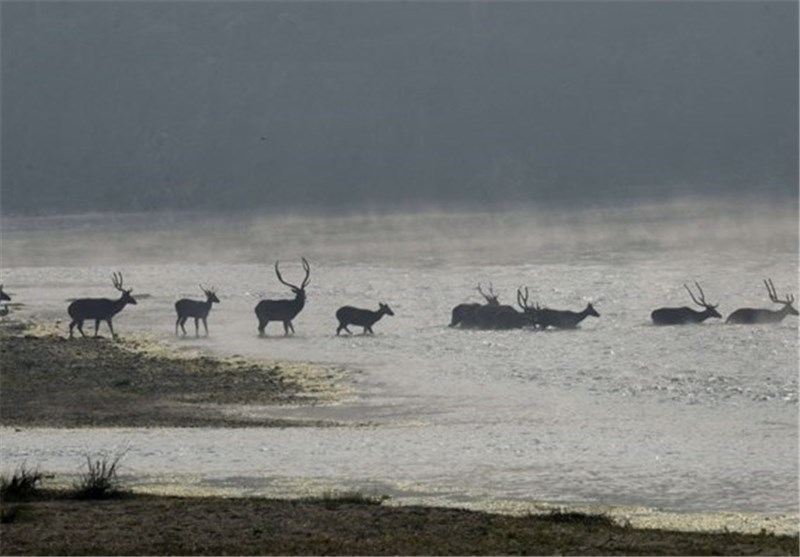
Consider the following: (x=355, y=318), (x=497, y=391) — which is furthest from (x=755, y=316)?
(x=497, y=391)

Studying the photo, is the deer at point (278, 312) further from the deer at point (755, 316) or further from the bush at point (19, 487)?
the bush at point (19, 487)

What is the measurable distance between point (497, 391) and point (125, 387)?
422cm

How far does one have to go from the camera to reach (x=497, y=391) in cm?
2261

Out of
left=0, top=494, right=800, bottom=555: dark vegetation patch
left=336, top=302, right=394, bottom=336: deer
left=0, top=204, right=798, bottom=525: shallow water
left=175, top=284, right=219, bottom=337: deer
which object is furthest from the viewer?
left=175, top=284, right=219, bottom=337: deer

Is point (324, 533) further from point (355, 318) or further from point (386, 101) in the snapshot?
point (386, 101)

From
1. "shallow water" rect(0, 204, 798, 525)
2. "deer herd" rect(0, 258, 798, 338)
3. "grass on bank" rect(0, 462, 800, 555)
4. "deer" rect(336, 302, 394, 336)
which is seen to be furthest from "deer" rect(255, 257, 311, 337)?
"grass on bank" rect(0, 462, 800, 555)

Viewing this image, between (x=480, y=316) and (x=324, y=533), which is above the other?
(x=480, y=316)

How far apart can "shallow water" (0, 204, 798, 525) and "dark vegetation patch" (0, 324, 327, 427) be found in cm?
87

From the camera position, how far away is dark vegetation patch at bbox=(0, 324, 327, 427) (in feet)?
64.8

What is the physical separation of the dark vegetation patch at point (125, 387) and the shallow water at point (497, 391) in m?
0.87

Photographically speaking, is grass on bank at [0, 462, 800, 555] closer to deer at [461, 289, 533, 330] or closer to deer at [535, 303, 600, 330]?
deer at [461, 289, 533, 330]

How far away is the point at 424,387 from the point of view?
23.0m

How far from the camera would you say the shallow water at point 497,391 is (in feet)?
49.8

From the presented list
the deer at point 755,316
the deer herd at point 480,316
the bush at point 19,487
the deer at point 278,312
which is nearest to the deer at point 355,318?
the deer herd at point 480,316
